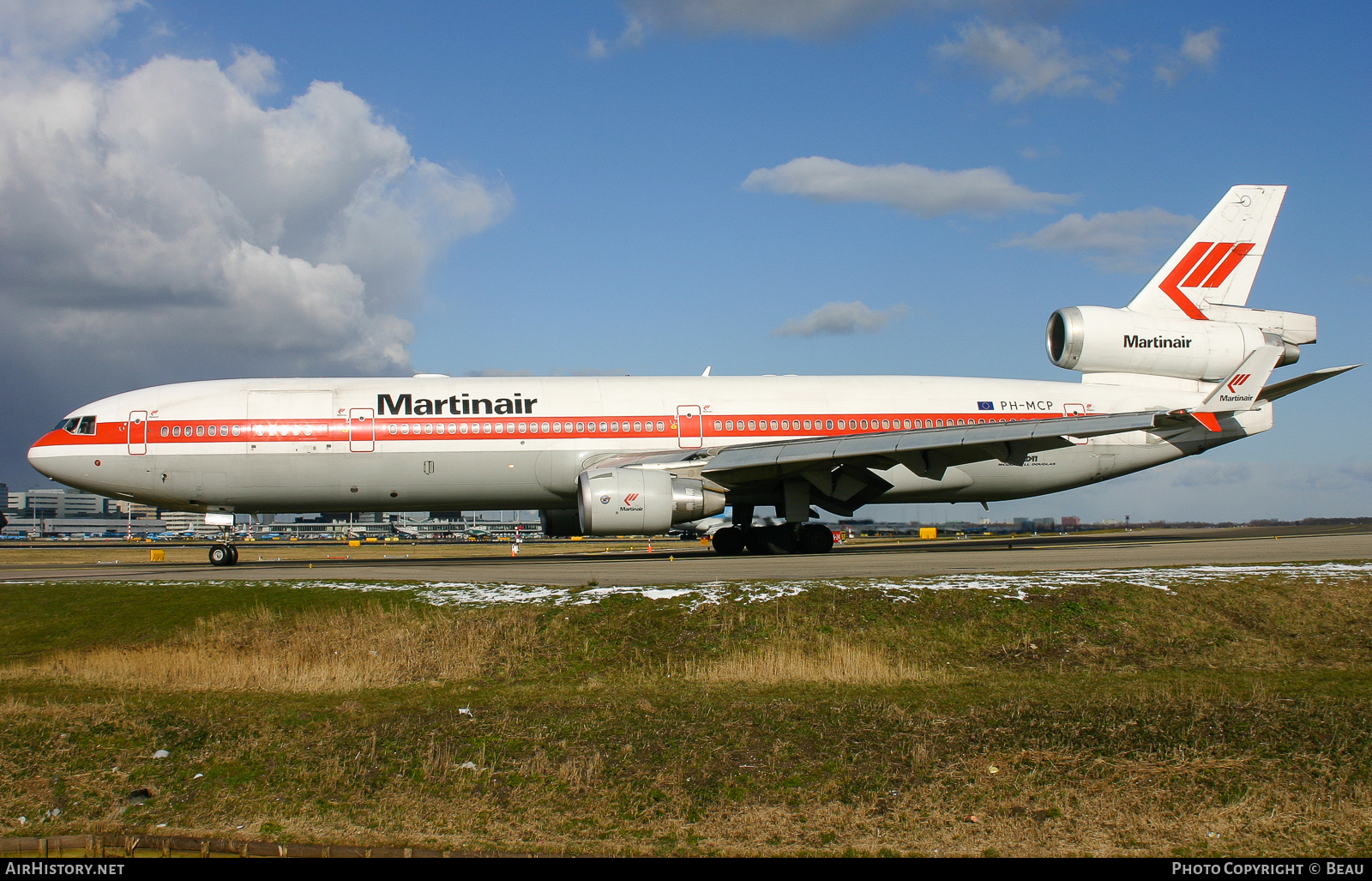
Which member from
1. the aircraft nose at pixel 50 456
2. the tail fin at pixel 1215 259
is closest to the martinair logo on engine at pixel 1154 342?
the tail fin at pixel 1215 259

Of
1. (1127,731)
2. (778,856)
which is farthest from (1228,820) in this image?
(778,856)

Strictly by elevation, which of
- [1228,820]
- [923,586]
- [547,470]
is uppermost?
[547,470]

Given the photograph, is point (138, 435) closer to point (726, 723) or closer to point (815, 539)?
point (815, 539)

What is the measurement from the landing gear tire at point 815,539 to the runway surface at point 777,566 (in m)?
1.54

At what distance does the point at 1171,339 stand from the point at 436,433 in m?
21.0

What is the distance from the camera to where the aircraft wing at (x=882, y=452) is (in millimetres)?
21469

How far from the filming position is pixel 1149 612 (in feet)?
41.8

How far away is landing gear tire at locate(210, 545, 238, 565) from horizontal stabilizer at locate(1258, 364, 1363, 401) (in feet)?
88.1

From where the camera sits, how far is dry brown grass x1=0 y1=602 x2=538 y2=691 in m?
10.8

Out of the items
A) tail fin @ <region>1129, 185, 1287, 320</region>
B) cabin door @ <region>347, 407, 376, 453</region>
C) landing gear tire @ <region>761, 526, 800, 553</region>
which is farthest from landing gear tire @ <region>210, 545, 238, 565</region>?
tail fin @ <region>1129, 185, 1287, 320</region>

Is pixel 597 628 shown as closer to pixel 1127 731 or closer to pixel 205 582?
pixel 1127 731

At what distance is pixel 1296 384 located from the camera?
77.4 feet

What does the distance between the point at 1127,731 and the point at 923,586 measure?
5.86 m

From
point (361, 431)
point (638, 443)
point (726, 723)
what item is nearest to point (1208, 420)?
point (638, 443)
